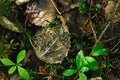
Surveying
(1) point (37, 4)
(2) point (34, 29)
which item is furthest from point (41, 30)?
(1) point (37, 4)

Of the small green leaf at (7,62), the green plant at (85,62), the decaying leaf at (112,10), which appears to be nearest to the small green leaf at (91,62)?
the green plant at (85,62)

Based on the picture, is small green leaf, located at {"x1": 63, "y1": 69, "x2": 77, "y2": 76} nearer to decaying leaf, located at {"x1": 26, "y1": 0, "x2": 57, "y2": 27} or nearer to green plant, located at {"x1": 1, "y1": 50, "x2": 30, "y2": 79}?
green plant, located at {"x1": 1, "y1": 50, "x2": 30, "y2": 79}

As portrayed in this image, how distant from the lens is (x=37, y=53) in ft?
9.08

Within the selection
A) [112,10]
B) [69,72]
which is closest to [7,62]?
[69,72]

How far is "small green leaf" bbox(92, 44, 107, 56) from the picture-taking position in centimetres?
259

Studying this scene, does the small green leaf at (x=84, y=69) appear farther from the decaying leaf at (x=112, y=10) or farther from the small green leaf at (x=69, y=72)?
the decaying leaf at (x=112, y=10)

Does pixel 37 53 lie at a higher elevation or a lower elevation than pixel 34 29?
lower

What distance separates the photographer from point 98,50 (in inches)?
102

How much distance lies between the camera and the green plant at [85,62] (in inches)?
101

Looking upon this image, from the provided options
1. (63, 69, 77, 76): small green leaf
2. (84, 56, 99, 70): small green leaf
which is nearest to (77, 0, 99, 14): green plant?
(84, 56, 99, 70): small green leaf

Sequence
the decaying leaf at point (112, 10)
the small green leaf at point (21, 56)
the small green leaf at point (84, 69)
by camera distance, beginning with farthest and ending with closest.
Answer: the decaying leaf at point (112, 10) → the small green leaf at point (21, 56) → the small green leaf at point (84, 69)

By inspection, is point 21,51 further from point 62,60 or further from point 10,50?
point 62,60

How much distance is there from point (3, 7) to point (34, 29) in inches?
16.4

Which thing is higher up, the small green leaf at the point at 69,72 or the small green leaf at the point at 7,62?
the small green leaf at the point at 7,62
